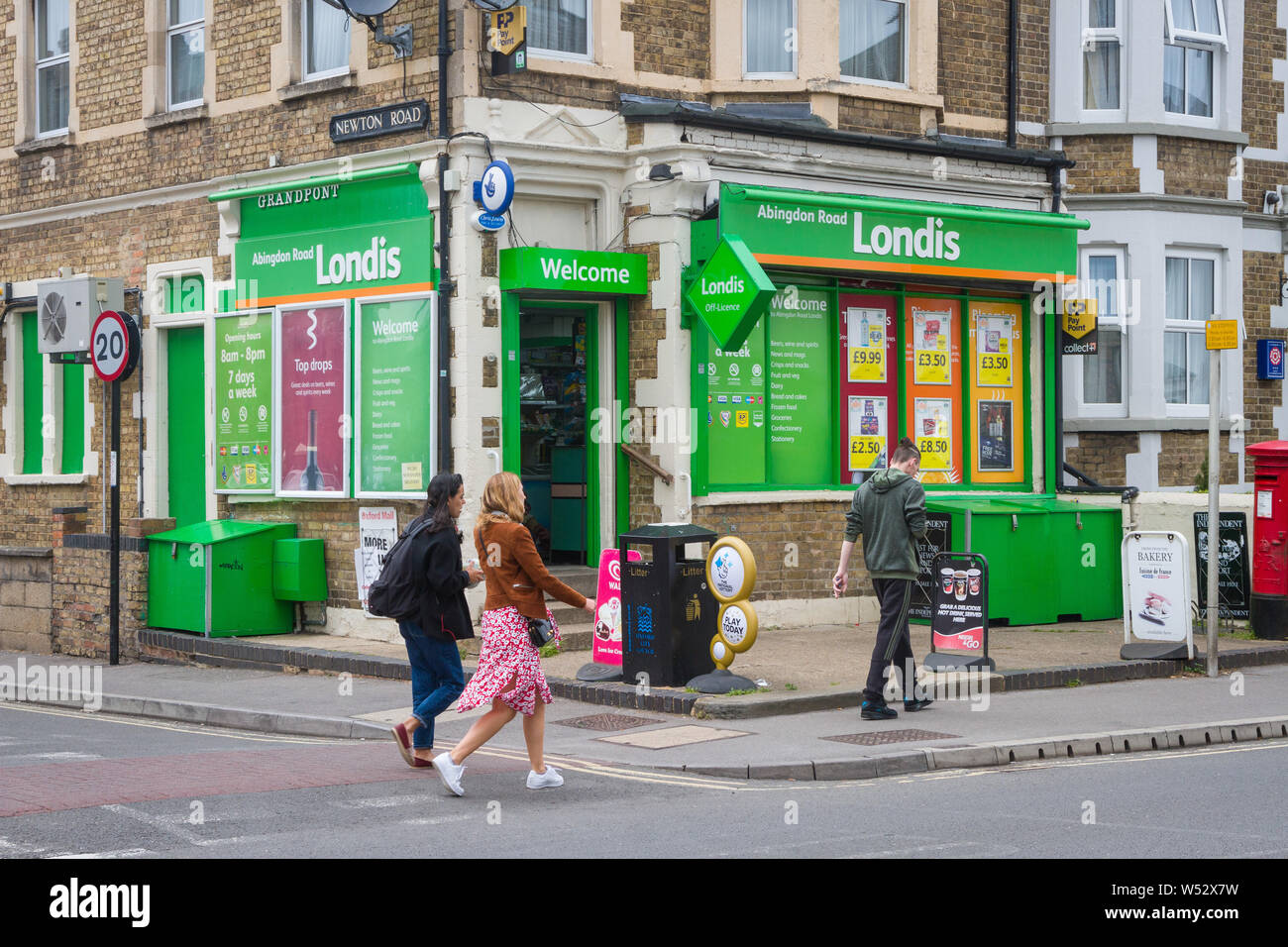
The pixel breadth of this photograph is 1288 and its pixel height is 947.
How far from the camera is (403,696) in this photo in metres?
12.9

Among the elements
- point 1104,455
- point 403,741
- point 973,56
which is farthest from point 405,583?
point 1104,455

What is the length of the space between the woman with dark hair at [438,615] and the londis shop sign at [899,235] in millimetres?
6446

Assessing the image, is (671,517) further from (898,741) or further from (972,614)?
(898,741)

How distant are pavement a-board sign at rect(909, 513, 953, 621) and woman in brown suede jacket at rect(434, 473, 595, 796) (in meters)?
7.42

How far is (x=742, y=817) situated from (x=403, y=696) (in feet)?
16.8

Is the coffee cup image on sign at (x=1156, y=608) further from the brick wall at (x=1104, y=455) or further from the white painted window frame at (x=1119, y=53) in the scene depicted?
the white painted window frame at (x=1119, y=53)

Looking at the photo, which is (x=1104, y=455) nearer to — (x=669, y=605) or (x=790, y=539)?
(x=790, y=539)

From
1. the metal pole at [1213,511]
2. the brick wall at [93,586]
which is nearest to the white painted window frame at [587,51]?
the brick wall at [93,586]

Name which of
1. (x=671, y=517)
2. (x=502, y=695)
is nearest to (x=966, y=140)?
(x=671, y=517)

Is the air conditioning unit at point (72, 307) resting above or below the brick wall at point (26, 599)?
above

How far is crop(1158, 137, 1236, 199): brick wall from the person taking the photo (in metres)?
19.2

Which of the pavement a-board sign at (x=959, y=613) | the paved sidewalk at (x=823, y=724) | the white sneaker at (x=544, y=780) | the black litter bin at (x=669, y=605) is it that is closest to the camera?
the white sneaker at (x=544, y=780)

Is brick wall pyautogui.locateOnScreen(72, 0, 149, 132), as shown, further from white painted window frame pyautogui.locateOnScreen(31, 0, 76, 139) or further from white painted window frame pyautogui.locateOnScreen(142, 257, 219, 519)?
white painted window frame pyautogui.locateOnScreen(142, 257, 219, 519)

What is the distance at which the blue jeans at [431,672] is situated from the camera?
9.63m
